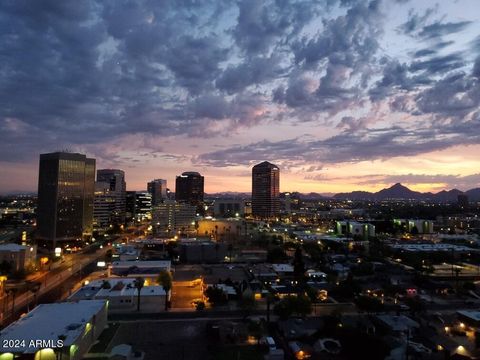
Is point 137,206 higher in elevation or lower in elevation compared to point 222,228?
higher

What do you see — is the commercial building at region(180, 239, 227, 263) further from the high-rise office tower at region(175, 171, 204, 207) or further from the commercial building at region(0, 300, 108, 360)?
the high-rise office tower at region(175, 171, 204, 207)

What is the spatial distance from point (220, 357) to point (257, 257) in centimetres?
3139

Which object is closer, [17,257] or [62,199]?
[17,257]

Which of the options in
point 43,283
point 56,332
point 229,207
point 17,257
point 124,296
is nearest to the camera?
point 56,332

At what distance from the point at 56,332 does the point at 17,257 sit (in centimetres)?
2325

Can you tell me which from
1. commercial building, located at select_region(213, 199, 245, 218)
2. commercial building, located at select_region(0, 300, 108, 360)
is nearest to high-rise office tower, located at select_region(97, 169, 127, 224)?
commercial building, located at select_region(213, 199, 245, 218)

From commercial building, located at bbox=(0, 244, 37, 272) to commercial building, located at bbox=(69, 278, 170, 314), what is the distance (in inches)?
475

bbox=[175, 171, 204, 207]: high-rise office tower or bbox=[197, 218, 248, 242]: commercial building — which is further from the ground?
bbox=[175, 171, 204, 207]: high-rise office tower

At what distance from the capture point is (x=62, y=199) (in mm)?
61594

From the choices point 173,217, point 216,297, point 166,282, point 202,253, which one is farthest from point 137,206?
point 216,297

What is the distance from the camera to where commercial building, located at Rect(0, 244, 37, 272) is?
35531 mm

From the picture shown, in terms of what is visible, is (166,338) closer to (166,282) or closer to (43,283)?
(166,282)

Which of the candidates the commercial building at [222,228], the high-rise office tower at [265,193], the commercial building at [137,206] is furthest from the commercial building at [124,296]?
the high-rise office tower at [265,193]

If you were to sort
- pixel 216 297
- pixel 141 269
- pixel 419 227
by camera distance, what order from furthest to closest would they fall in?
1. pixel 419 227
2. pixel 141 269
3. pixel 216 297
